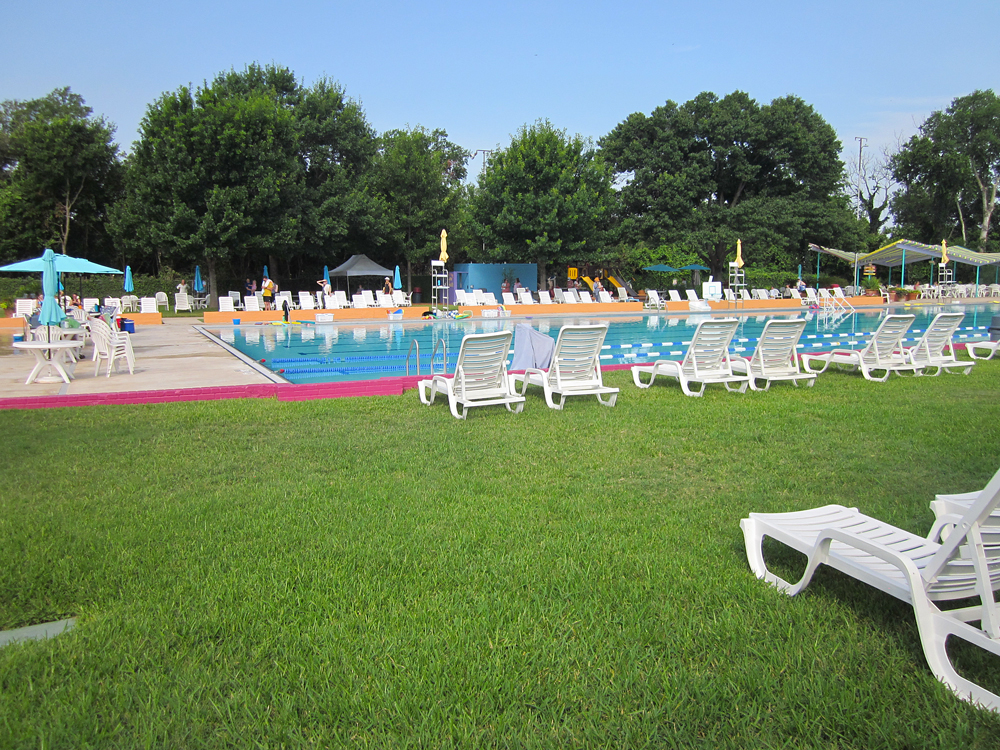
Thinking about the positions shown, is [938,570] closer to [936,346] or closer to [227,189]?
[936,346]

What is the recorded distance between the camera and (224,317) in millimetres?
24281

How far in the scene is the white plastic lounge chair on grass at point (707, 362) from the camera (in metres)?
8.38

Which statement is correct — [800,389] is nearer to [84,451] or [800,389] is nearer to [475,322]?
Result: [84,451]

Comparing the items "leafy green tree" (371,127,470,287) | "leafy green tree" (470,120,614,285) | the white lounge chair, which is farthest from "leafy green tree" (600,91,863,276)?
the white lounge chair

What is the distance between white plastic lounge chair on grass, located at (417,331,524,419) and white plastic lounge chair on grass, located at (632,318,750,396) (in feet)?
7.48

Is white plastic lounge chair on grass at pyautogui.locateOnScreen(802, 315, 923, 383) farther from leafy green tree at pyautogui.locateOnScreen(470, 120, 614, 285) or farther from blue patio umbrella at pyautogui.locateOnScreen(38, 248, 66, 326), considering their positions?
leafy green tree at pyautogui.locateOnScreen(470, 120, 614, 285)

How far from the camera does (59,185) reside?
32.3 m

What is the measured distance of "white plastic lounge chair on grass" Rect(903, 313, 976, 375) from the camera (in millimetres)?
9797

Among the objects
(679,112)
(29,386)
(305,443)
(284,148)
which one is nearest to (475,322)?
(284,148)

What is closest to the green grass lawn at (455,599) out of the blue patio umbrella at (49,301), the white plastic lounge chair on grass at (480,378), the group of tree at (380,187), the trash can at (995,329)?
the white plastic lounge chair on grass at (480,378)

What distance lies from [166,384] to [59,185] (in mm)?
29216

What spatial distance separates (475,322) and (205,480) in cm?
2058

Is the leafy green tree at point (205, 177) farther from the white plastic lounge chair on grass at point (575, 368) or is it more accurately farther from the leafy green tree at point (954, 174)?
the leafy green tree at point (954, 174)

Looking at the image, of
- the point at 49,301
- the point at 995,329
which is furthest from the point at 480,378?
the point at 995,329
